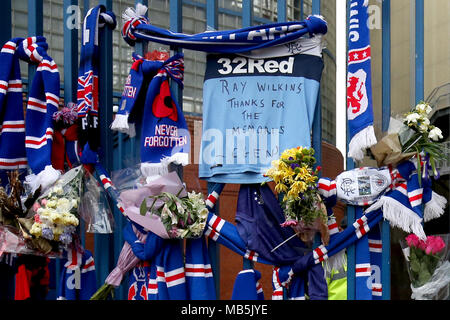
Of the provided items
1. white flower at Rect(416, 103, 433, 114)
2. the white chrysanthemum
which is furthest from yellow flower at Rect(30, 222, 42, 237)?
white flower at Rect(416, 103, 433, 114)

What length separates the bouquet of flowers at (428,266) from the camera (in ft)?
10.1

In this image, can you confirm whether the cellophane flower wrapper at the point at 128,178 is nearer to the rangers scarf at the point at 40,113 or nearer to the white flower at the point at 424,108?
the rangers scarf at the point at 40,113

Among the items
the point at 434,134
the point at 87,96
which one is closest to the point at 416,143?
the point at 434,134

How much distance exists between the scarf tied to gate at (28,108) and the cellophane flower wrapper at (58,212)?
245mm

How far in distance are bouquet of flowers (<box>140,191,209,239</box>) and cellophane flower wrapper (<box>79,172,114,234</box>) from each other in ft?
1.45

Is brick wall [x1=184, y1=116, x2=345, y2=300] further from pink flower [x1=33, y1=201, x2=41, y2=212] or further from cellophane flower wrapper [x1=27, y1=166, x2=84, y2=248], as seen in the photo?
pink flower [x1=33, y1=201, x2=41, y2=212]

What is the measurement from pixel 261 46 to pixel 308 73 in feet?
1.01

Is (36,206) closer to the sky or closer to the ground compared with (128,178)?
closer to the ground

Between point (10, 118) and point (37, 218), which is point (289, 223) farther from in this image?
point (10, 118)

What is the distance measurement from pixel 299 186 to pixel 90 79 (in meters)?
1.60

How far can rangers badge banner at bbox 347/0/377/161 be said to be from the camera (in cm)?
314

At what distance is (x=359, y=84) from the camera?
3.18 meters

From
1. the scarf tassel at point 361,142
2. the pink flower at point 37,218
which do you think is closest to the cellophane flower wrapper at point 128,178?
the pink flower at point 37,218
